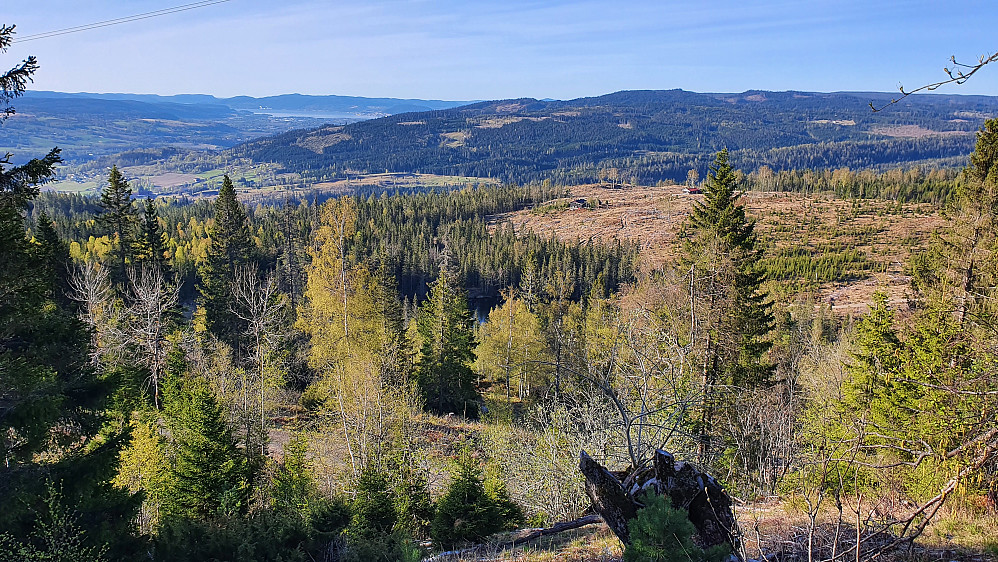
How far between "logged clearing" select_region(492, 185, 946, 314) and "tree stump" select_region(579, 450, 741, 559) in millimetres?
70581

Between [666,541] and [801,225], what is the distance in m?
132

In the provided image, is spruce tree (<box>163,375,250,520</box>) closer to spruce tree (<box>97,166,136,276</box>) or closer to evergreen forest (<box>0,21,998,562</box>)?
evergreen forest (<box>0,21,998,562</box>)

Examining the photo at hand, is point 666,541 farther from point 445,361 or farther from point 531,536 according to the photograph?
point 445,361

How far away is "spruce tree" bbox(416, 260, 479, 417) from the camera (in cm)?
3691

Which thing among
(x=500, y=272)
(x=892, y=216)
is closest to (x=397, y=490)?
(x=500, y=272)

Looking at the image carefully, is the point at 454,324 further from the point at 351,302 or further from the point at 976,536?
the point at 976,536

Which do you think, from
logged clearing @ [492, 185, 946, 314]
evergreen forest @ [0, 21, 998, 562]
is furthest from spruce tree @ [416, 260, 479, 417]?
logged clearing @ [492, 185, 946, 314]

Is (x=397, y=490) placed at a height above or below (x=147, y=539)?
below

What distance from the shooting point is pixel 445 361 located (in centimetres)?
3709

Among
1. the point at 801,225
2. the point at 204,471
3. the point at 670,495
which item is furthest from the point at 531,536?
the point at 801,225

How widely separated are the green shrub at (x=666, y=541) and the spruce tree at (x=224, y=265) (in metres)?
31.5

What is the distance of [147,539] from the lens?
11891 millimetres

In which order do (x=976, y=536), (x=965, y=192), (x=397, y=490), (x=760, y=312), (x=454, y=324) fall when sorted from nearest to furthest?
(x=976, y=536) → (x=965, y=192) → (x=397, y=490) → (x=760, y=312) → (x=454, y=324)

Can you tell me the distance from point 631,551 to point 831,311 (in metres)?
78.4
